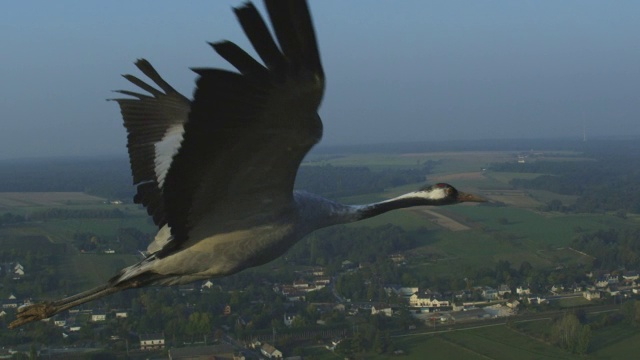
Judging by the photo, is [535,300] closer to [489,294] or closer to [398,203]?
[489,294]

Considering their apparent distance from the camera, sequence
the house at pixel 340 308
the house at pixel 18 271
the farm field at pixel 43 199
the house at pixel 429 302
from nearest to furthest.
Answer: the house at pixel 340 308 → the house at pixel 429 302 → the house at pixel 18 271 → the farm field at pixel 43 199

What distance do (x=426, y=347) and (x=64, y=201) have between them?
1261 inches

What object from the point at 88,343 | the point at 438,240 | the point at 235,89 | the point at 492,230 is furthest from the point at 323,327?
the point at 235,89

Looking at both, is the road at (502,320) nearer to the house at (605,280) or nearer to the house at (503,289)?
the house at (503,289)

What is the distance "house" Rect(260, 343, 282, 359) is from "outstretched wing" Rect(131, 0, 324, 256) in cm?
1475

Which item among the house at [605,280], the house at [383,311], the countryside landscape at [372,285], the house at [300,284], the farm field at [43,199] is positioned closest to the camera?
the countryside landscape at [372,285]

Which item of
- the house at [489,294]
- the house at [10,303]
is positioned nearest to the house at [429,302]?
the house at [489,294]

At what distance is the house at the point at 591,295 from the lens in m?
26.8

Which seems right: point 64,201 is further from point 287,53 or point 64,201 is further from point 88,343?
point 287,53

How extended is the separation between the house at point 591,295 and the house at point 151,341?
534 inches

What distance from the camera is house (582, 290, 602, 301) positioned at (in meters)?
26.8

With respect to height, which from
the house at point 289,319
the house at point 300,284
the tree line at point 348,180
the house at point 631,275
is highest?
the tree line at point 348,180

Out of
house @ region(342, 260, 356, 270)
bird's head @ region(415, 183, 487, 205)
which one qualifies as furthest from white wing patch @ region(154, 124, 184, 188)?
house @ region(342, 260, 356, 270)

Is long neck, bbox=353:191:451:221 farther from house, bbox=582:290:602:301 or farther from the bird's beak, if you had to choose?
house, bbox=582:290:602:301
